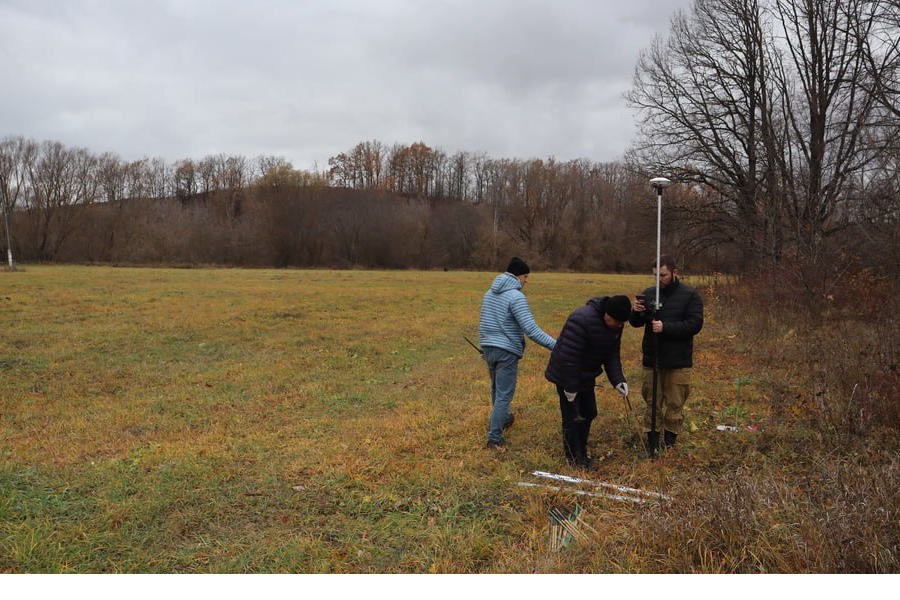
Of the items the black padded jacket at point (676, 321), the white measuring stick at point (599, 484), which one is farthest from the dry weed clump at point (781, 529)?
the black padded jacket at point (676, 321)

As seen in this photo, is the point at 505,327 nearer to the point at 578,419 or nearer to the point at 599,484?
the point at 578,419

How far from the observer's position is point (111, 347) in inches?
518

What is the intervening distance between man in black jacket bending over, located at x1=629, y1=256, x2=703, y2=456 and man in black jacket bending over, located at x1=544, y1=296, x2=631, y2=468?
1.44 feet

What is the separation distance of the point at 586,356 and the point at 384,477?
92.6 inches

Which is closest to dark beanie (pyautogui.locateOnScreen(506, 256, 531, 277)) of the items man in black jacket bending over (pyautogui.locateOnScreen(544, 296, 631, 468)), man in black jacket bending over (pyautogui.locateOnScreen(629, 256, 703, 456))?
man in black jacket bending over (pyautogui.locateOnScreen(544, 296, 631, 468))

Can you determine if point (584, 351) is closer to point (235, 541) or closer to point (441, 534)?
point (441, 534)

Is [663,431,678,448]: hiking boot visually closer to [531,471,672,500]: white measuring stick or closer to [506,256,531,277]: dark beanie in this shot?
[531,471,672,500]: white measuring stick

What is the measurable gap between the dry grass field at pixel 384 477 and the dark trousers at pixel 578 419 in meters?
0.28

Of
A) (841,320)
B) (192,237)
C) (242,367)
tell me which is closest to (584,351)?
(242,367)

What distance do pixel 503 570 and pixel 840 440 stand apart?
3.94m

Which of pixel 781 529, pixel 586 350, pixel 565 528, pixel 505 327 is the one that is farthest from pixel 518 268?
pixel 781 529

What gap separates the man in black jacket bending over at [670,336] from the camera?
19.2 ft

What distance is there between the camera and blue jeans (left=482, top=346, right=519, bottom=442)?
6.16 metres

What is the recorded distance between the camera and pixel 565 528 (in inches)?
169
